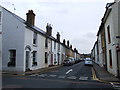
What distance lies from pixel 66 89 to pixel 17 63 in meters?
→ 10.6

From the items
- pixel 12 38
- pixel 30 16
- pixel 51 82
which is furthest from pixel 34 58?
pixel 51 82

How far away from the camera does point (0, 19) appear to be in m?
18.1

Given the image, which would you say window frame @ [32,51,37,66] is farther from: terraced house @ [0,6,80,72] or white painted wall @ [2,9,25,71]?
white painted wall @ [2,9,25,71]

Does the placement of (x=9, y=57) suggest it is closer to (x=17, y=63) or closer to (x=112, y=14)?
(x=17, y=63)

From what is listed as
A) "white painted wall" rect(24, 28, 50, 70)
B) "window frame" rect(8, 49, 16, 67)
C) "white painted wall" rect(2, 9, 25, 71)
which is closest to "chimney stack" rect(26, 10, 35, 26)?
"white painted wall" rect(24, 28, 50, 70)

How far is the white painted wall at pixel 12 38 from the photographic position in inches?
680

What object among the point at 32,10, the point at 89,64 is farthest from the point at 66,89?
the point at 89,64

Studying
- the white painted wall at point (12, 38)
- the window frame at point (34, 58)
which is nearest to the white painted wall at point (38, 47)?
the window frame at point (34, 58)

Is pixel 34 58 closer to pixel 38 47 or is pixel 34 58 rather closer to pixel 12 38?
pixel 38 47

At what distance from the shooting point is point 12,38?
58.5 feet

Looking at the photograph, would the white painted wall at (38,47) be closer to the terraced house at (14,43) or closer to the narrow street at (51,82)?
the terraced house at (14,43)

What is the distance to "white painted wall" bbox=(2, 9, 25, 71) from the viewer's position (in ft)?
56.7

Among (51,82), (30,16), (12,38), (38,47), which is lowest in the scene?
(51,82)

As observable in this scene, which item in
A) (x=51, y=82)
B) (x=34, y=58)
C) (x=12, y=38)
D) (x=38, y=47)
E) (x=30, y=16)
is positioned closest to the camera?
(x=51, y=82)
